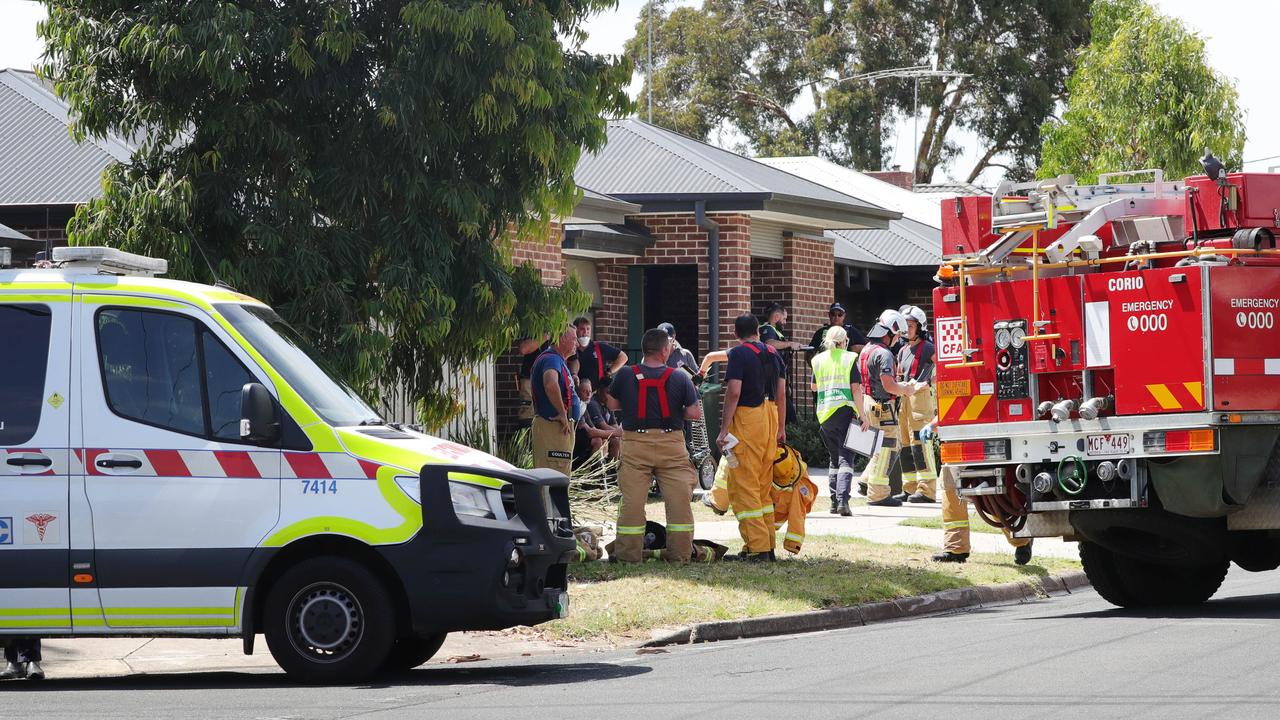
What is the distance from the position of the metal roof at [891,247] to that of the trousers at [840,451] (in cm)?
971

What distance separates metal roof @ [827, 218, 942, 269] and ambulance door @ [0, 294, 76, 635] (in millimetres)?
20376

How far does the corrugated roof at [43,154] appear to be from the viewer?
1616cm

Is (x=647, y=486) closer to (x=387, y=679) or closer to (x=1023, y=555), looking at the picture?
(x=1023, y=555)

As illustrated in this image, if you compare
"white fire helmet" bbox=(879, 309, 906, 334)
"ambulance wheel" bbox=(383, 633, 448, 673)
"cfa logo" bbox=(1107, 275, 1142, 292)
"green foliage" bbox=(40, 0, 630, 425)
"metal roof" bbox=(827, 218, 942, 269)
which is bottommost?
"ambulance wheel" bbox=(383, 633, 448, 673)

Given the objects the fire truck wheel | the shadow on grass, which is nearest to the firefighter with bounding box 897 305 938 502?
the fire truck wheel

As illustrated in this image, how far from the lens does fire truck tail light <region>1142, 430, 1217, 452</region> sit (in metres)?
10.9

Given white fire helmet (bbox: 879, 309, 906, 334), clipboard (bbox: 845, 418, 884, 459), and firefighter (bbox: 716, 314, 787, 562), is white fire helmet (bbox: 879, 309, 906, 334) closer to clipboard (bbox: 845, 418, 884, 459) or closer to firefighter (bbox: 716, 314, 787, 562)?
clipboard (bbox: 845, 418, 884, 459)

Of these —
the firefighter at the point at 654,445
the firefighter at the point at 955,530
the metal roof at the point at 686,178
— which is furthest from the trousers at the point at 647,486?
the metal roof at the point at 686,178

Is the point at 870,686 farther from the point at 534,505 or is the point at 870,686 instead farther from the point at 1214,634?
the point at 1214,634

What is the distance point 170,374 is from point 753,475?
5.77 metres

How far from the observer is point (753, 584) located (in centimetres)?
1246

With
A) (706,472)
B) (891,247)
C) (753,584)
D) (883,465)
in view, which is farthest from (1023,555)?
(891,247)

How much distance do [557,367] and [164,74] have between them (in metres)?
4.00

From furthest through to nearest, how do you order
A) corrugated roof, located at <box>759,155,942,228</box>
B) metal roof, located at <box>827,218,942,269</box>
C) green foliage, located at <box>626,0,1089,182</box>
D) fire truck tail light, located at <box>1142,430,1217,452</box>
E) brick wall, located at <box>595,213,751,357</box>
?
green foliage, located at <box>626,0,1089,182</box> < corrugated roof, located at <box>759,155,942,228</box> < metal roof, located at <box>827,218,942,269</box> < brick wall, located at <box>595,213,751,357</box> < fire truck tail light, located at <box>1142,430,1217,452</box>
